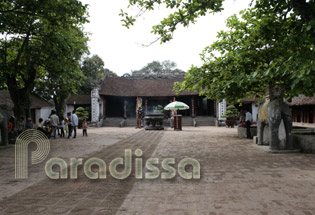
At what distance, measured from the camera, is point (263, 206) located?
3453mm

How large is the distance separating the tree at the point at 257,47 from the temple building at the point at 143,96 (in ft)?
51.9

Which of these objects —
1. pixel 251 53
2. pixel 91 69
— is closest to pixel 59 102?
pixel 91 69

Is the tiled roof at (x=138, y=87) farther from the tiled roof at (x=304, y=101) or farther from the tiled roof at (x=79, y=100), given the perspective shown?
the tiled roof at (x=304, y=101)

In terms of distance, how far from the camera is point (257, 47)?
388 inches

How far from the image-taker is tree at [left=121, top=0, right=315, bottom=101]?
18.1 ft

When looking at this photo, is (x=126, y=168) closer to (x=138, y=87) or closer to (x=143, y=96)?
(x=143, y=96)

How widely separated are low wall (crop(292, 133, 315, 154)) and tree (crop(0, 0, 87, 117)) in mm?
9345

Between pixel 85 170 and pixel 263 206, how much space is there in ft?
13.0

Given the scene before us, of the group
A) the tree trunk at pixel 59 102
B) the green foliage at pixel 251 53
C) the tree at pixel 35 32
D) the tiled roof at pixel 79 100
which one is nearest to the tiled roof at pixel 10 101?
the tree trunk at pixel 59 102

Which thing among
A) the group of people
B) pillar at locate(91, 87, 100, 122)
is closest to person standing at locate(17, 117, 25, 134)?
the group of people

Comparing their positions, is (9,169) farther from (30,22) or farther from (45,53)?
(30,22)

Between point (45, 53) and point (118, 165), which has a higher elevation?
point (45, 53)

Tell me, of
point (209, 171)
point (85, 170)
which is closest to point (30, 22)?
point (85, 170)

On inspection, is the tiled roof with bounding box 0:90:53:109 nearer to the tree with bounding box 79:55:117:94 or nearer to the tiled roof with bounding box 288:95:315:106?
the tree with bounding box 79:55:117:94
